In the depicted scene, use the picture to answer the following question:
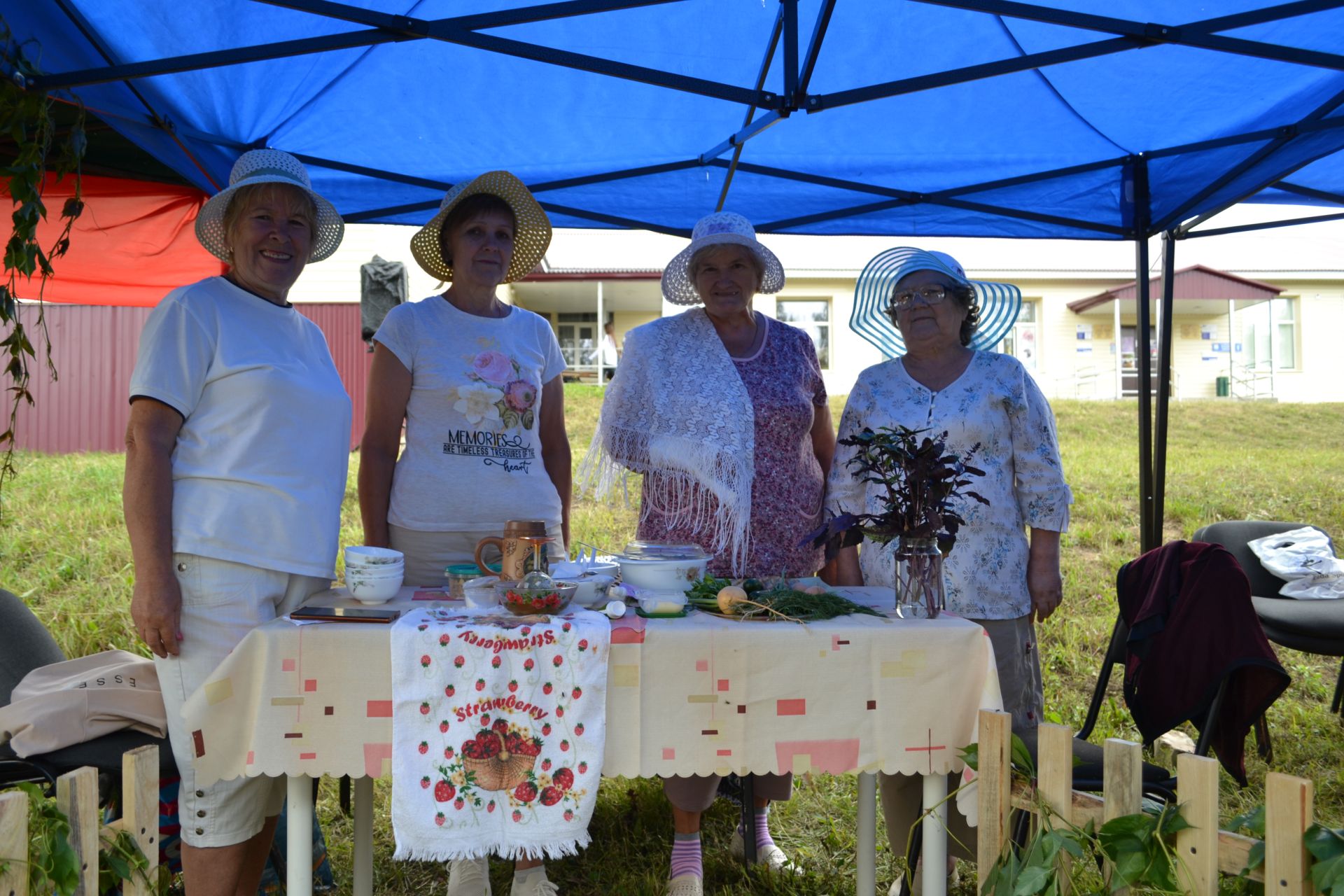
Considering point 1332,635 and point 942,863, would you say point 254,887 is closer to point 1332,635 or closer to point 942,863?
point 942,863

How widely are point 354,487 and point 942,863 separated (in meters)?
7.85

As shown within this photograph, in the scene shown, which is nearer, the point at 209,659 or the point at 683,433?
the point at 209,659

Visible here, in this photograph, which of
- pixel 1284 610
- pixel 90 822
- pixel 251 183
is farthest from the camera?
pixel 1284 610

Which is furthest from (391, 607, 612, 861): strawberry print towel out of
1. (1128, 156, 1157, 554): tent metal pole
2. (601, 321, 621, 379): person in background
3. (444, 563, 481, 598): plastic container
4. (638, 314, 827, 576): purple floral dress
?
(601, 321, 621, 379): person in background

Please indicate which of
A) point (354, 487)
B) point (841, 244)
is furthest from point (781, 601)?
point (841, 244)

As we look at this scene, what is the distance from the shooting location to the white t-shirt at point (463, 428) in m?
2.54

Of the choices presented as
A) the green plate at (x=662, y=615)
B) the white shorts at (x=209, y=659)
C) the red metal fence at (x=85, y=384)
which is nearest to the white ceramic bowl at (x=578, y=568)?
the green plate at (x=662, y=615)

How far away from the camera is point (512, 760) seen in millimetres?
1895

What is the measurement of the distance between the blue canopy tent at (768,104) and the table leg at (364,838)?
2.02 metres

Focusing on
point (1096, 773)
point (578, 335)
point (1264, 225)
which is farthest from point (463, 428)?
point (578, 335)

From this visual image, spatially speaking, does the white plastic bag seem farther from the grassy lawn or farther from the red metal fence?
the red metal fence

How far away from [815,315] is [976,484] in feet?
47.9

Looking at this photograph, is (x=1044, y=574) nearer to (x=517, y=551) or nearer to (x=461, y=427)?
(x=517, y=551)

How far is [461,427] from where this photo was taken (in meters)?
2.55
